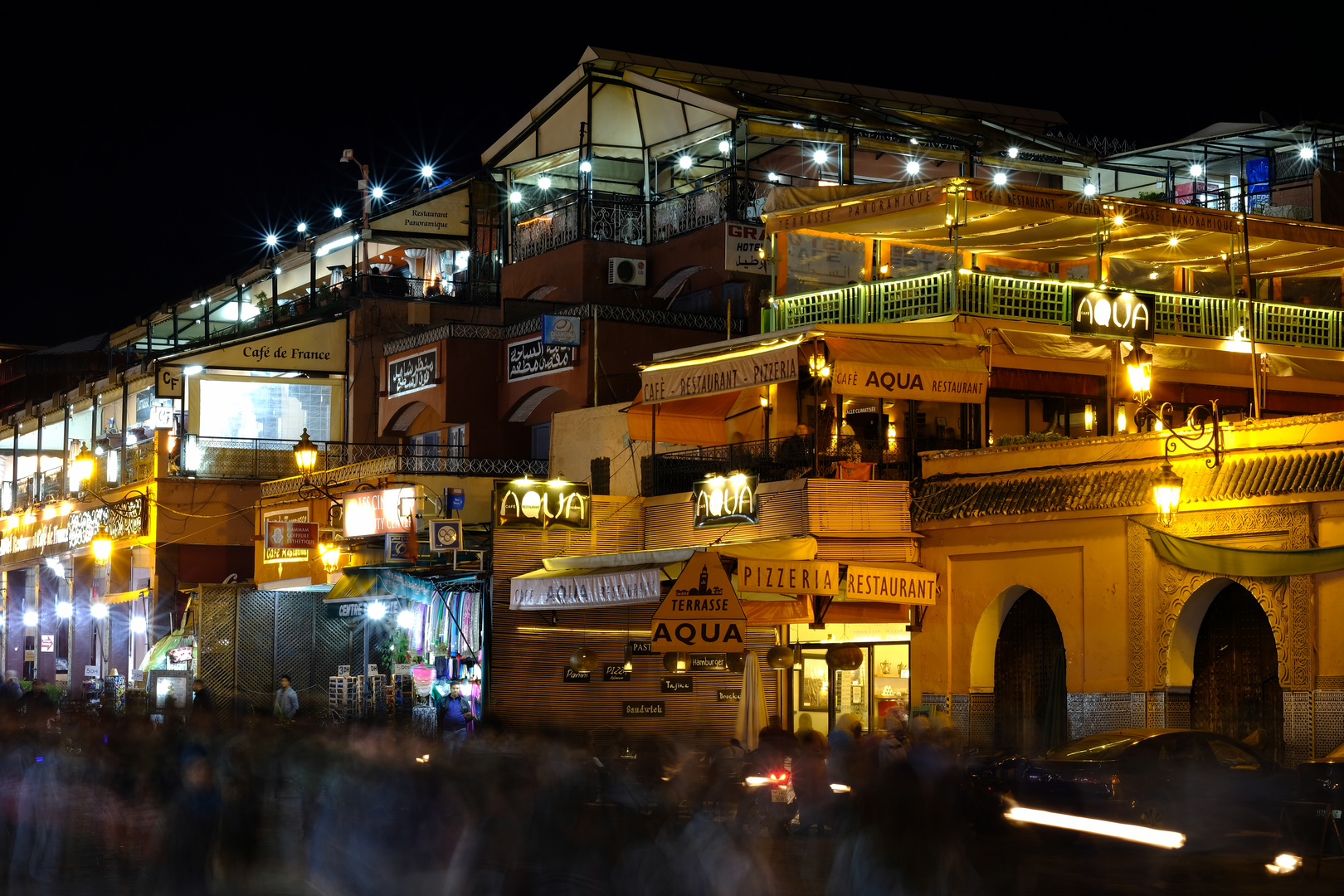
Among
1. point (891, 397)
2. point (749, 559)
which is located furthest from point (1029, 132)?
point (749, 559)

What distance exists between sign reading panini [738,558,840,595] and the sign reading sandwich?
986mm

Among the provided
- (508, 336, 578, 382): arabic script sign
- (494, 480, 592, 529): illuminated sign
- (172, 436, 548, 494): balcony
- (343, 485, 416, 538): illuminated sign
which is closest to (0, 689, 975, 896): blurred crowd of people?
(494, 480, 592, 529): illuminated sign

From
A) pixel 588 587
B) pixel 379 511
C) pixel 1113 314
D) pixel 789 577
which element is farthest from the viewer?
pixel 379 511

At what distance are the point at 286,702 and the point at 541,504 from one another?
8083 mm

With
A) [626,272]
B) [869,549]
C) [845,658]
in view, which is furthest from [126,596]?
[869,549]

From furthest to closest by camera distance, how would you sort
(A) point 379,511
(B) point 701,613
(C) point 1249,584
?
(A) point 379,511
(B) point 701,613
(C) point 1249,584

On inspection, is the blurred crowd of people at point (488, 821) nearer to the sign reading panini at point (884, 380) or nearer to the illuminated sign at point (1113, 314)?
the sign reading panini at point (884, 380)

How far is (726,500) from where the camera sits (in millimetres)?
25406

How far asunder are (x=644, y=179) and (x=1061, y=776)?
75.0ft

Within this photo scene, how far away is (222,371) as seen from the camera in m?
40.5

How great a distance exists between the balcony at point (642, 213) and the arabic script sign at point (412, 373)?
3.80 metres

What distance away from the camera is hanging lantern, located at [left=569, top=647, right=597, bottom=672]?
27.5 m

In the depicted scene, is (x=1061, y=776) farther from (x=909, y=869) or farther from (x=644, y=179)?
(x=644, y=179)

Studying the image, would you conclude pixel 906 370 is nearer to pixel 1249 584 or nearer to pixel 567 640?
pixel 1249 584
